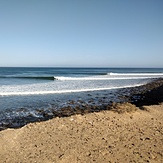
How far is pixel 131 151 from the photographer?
441cm

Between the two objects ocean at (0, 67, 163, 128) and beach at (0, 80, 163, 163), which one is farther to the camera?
ocean at (0, 67, 163, 128)

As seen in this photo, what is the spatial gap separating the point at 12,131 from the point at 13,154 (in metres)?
1.26

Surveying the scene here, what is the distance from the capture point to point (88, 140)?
16.2 ft

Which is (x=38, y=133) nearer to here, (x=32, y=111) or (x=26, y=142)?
(x=26, y=142)

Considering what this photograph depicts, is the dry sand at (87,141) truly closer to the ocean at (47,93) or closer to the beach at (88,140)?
the beach at (88,140)

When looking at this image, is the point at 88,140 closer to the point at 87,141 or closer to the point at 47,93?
the point at 87,141

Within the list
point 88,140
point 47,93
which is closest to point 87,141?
point 88,140

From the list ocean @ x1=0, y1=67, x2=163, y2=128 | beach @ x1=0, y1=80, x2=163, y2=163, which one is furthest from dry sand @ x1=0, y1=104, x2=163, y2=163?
ocean @ x1=0, y1=67, x2=163, y2=128

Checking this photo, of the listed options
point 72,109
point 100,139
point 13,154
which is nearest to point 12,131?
point 13,154

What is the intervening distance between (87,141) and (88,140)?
0.20ft

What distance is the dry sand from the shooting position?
4164 millimetres

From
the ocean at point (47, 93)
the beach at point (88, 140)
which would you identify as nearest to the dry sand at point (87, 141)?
the beach at point (88, 140)

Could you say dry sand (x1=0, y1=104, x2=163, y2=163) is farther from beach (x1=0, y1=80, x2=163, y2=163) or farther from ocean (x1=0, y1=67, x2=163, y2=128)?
ocean (x1=0, y1=67, x2=163, y2=128)

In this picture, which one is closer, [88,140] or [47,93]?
[88,140]
